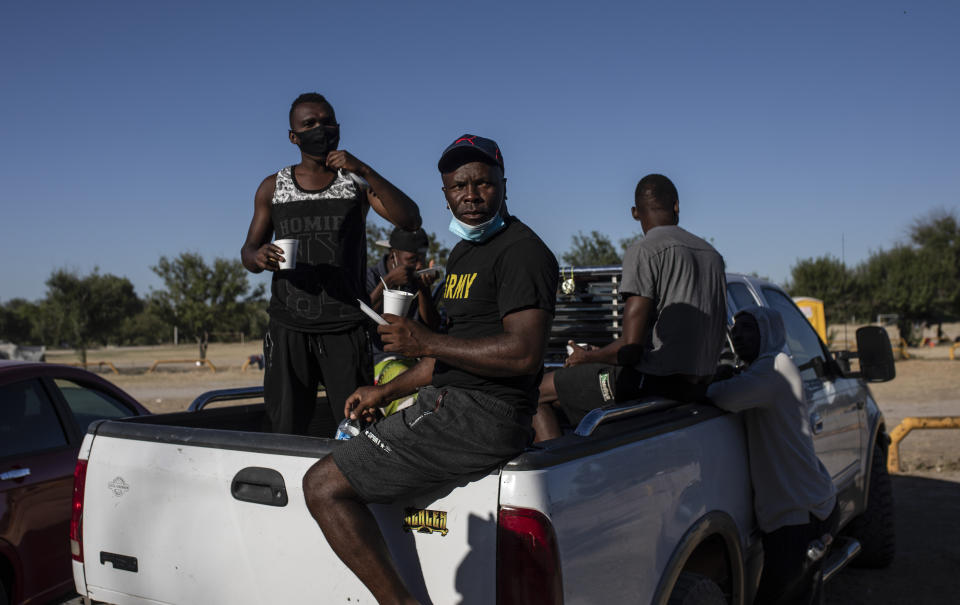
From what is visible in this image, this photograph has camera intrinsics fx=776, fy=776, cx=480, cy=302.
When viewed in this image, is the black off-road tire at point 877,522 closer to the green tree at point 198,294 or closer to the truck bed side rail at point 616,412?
the truck bed side rail at point 616,412

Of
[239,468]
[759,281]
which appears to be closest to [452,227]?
[239,468]

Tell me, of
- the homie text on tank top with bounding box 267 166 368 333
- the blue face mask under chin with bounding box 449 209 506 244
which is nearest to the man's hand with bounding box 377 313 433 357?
the blue face mask under chin with bounding box 449 209 506 244

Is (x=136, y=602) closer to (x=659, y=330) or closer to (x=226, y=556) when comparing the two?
(x=226, y=556)

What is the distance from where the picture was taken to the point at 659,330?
12.0 feet

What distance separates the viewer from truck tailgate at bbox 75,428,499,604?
2137 millimetres

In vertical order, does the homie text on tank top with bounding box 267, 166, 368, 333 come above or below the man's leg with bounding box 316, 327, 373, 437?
above

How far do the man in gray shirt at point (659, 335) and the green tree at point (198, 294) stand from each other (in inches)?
1581

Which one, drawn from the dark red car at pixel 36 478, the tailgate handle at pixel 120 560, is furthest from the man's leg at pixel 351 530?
the dark red car at pixel 36 478

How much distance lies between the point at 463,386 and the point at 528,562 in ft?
1.96

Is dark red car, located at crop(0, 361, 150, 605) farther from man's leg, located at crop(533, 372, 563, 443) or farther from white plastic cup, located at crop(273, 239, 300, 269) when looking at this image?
man's leg, located at crop(533, 372, 563, 443)

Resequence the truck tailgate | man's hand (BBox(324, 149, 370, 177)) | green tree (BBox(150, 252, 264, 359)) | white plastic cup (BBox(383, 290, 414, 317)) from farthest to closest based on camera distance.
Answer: green tree (BBox(150, 252, 264, 359)), man's hand (BBox(324, 149, 370, 177)), white plastic cup (BBox(383, 290, 414, 317)), the truck tailgate

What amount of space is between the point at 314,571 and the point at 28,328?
76.5m

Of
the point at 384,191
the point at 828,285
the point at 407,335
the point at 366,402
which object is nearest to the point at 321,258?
the point at 384,191

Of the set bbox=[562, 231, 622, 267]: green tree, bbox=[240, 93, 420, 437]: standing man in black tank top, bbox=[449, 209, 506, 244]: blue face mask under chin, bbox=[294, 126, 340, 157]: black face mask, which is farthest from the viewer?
bbox=[562, 231, 622, 267]: green tree
